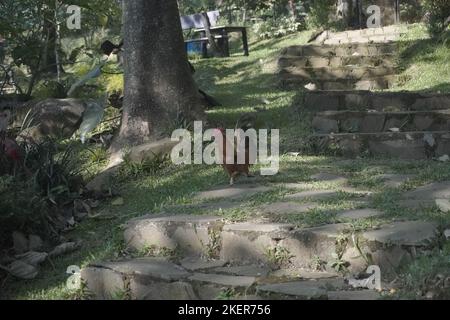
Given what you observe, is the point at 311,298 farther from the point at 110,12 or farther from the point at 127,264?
the point at 110,12

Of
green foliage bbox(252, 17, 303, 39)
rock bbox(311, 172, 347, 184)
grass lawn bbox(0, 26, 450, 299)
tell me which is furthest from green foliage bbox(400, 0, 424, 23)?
rock bbox(311, 172, 347, 184)

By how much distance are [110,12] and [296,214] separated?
7.41 m

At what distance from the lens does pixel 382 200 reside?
4035 millimetres

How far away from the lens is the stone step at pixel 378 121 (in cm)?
625

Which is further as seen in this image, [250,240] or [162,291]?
[250,240]

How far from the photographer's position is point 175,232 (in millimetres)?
3945

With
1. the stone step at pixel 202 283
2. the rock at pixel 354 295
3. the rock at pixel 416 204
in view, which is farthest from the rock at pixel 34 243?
the rock at pixel 416 204

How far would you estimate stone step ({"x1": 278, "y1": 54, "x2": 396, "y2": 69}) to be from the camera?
9195mm

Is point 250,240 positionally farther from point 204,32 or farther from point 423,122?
point 204,32

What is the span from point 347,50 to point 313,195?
18.9 feet

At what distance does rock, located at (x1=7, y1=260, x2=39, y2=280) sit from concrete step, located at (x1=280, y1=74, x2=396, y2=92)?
5.46m

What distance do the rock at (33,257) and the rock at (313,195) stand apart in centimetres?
163

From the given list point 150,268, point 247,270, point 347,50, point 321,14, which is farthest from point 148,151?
point 321,14

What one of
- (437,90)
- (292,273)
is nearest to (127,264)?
(292,273)
